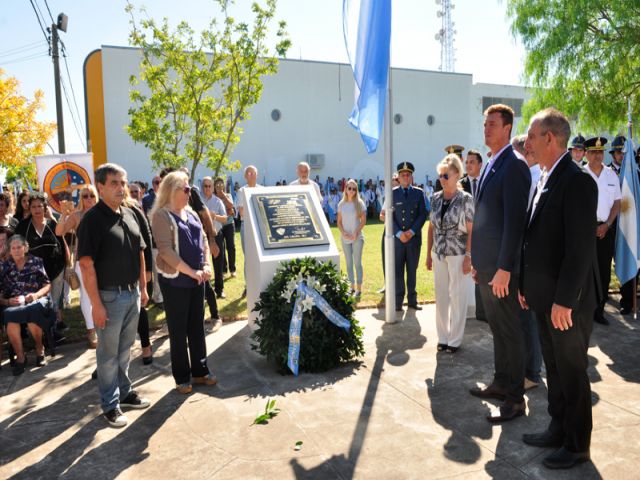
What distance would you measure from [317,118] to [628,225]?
2280 cm

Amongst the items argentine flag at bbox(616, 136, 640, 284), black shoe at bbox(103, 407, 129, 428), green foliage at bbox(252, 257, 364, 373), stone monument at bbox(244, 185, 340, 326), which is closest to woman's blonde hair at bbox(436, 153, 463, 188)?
stone monument at bbox(244, 185, 340, 326)

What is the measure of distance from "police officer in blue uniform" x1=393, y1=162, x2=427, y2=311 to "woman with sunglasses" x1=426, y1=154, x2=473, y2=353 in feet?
5.25

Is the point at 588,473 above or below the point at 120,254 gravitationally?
below

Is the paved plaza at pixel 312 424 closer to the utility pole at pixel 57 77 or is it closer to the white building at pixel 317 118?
the utility pole at pixel 57 77

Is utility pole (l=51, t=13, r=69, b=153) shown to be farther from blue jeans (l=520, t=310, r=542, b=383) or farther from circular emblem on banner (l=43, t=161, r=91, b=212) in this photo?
blue jeans (l=520, t=310, r=542, b=383)

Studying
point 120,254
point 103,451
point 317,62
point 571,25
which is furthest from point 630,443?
point 317,62

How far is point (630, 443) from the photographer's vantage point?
3561 mm

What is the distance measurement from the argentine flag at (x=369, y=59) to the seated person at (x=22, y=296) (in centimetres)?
414

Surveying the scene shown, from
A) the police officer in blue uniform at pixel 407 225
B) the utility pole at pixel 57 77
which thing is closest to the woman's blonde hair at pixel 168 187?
the police officer in blue uniform at pixel 407 225

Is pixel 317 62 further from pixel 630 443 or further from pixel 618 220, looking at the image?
pixel 630 443

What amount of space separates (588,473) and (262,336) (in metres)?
3.08

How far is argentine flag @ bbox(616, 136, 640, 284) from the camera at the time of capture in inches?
272

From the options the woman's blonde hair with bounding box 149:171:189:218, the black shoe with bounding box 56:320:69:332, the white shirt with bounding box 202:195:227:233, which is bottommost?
the black shoe with bounding box 56:320:69:332

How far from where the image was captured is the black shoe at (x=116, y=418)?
4.13m
